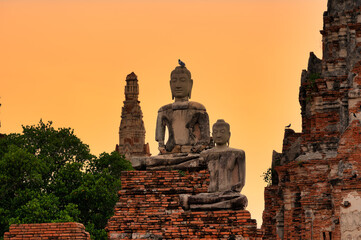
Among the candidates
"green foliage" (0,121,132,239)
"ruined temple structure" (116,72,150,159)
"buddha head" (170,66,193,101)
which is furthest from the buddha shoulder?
"ruined temple structure" (116,72,150,159)

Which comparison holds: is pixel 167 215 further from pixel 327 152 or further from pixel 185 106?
pixel 327 152

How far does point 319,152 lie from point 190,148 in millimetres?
16465

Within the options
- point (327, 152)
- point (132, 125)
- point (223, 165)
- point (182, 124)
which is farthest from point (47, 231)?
point (132, 125)

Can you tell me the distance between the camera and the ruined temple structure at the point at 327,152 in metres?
35.7

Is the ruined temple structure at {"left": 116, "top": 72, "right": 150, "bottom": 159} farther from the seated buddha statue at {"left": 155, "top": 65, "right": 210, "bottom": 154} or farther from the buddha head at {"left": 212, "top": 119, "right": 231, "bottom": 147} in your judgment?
the buddha head at {"left": 212, "top": 119, "right": 231, "bottom": 147}

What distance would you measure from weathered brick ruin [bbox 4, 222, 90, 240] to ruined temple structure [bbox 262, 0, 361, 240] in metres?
11.2

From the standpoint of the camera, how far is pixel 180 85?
25562 millimetres

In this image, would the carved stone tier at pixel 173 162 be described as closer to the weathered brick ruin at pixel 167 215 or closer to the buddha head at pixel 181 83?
Answer: the weathered brick ruin at pixel 167 215

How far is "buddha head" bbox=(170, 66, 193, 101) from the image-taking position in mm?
25531

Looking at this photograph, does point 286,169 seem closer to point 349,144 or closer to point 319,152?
point 319,152

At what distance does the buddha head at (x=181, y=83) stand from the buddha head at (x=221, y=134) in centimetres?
209

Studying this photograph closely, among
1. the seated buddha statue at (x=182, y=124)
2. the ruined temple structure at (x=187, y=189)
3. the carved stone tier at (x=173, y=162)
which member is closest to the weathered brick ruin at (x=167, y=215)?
the ruined temple structure at (x=187, y=189)

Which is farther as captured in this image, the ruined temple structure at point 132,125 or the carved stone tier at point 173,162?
the ruined temple structure at point 132,125

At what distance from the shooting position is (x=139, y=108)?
93.1 meters
